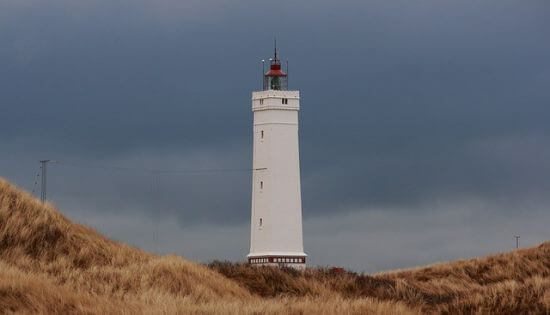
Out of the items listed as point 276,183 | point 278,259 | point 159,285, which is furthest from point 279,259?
point 159,285

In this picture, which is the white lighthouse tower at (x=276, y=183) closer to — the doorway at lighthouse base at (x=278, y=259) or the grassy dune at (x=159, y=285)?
the doorway at lighthouse base at (x=278, y=259)

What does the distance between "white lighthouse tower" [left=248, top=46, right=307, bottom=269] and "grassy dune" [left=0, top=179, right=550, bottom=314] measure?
89.0 feet

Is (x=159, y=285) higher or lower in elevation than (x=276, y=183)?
lower

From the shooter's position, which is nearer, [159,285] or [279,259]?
[159,285]

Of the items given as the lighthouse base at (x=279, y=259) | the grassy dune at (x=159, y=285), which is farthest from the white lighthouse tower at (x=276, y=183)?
the grassy dune at (x=159, y=285)

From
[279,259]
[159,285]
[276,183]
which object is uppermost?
[276,183]

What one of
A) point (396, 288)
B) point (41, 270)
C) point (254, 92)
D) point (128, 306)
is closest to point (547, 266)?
point (396, 288)

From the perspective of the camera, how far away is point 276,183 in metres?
60.4

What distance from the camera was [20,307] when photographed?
18469mm

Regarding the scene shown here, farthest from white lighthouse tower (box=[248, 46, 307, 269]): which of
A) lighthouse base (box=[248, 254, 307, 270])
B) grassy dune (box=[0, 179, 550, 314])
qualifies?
grassy dune (box=[0, 179, 550, 314])

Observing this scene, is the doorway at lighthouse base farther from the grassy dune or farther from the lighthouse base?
the grassy dune

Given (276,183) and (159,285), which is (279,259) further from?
(159,285)

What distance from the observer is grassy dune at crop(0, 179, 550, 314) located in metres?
19.2

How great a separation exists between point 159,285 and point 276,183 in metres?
36.7
